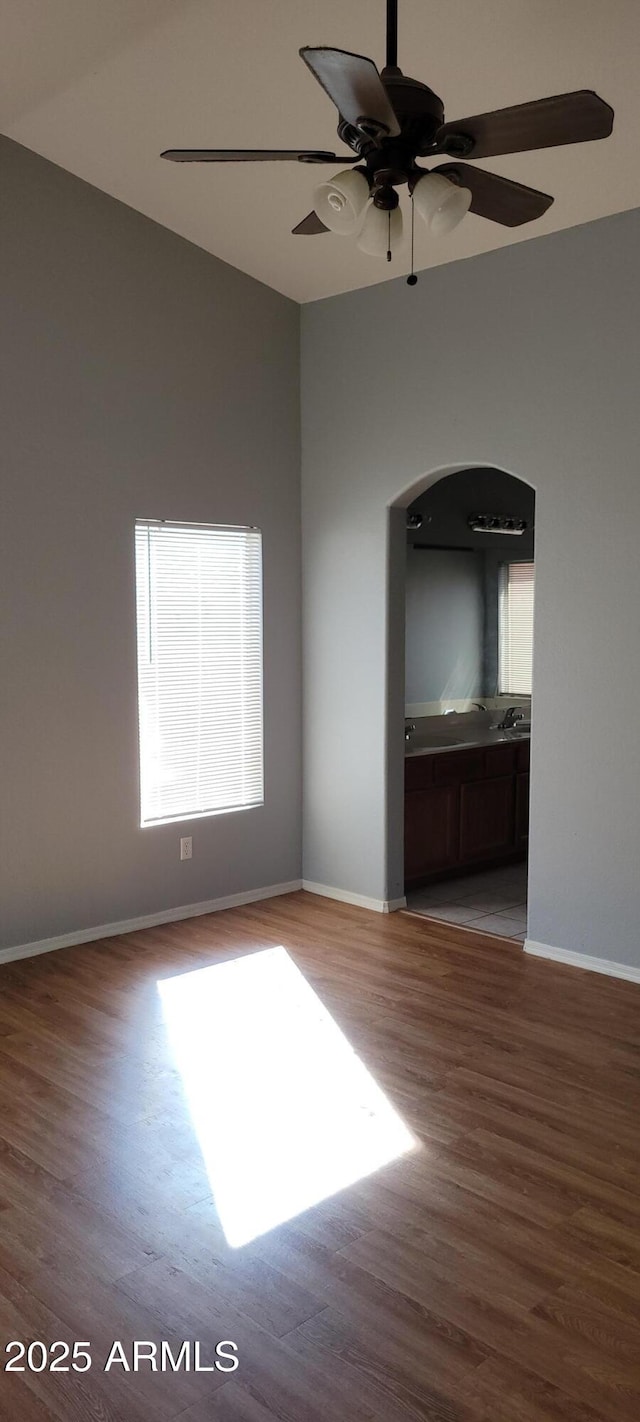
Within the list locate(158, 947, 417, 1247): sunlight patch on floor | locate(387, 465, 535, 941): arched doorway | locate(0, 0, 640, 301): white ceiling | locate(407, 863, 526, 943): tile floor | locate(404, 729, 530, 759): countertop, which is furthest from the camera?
locate(404, 729, 530, 759): countertop

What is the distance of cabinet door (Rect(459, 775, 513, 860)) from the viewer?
5.99 metres

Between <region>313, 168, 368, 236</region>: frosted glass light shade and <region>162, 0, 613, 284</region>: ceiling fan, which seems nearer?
<region>162, 0, 613, 284</region>: ceiling fan

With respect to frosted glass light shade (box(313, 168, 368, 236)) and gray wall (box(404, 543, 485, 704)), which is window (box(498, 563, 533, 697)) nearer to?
gray wall (box(404, 543, 485, 704))

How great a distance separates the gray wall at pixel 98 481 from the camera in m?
4.50


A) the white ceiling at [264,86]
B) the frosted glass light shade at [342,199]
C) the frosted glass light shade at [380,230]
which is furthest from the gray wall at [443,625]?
the frosted glass light shade at [342,199]

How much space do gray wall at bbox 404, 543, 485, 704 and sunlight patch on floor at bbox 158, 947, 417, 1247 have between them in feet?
8.68

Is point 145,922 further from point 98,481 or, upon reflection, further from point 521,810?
point 521,810

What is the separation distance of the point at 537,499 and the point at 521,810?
2346 mm

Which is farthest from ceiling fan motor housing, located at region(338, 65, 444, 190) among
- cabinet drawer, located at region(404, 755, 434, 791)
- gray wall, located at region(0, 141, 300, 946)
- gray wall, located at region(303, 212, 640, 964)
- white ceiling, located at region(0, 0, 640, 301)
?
cabinet drawer, located at region(404, 755, 434, 791)

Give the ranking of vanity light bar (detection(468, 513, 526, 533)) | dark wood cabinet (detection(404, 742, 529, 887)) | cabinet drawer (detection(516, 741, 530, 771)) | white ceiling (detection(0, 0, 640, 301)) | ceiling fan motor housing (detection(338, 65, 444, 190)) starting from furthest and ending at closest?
vanity light bar (detection(468, 513, 526, 533)), cabinet drawer (detection(516, 741, 530, 771)), dark wood cabinet (detection(404, 742, 529, 887)), white ceiling (detection(0, 0, 640, 301)), ceiling fan motor housing (detection(338, 65, 444, 190))

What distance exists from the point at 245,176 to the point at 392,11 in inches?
80.2

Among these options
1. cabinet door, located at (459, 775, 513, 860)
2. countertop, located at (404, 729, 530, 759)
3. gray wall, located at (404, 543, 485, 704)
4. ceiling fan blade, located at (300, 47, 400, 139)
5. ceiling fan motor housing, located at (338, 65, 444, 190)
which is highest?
ceiling fan motor housing, located at (338, 65, 444, 190)

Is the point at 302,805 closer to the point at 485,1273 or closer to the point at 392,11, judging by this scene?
the point at 485,1273

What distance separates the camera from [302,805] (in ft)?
19.2
